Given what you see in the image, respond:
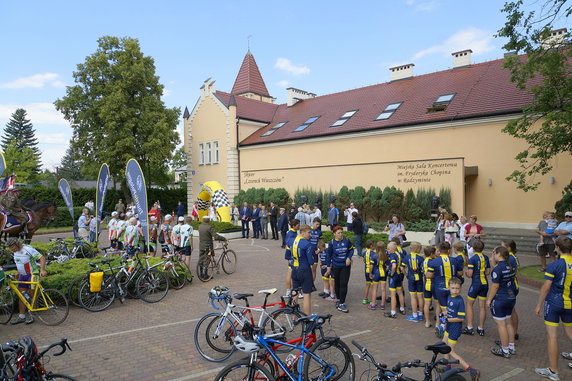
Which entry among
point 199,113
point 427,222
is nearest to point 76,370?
point 427,222

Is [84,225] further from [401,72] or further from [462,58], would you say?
[462,58]

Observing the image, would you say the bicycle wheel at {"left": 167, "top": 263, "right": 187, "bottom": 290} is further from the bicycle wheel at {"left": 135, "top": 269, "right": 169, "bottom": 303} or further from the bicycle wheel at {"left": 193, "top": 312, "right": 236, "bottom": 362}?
the bicycle wheel at {"left": 193, "top": 312, "right": 236, "bottom": 362}

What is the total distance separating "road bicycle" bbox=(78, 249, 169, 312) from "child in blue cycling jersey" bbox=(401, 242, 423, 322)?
19.3ft

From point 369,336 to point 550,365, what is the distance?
2792 millimetres

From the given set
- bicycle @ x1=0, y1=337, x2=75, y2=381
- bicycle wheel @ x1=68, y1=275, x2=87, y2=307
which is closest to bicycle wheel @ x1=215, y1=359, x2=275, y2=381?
bicycle @ x1=0, y1=337, x2=75, y2=381

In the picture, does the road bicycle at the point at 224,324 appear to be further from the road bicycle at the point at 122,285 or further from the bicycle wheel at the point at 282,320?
the road bicycle at the point at 122,285

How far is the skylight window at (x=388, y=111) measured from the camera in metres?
23.8

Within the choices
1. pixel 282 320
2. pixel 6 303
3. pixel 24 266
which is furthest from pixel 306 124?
pixel 282 320

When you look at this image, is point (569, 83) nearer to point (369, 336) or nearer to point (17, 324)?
point (369, 336)

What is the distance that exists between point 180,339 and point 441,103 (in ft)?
64.4

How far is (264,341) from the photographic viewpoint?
4.81m

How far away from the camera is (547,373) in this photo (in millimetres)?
5715

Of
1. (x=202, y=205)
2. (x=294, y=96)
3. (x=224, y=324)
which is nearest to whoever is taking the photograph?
(x=224, y=324)

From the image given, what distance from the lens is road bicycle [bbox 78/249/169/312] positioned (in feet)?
30.2
